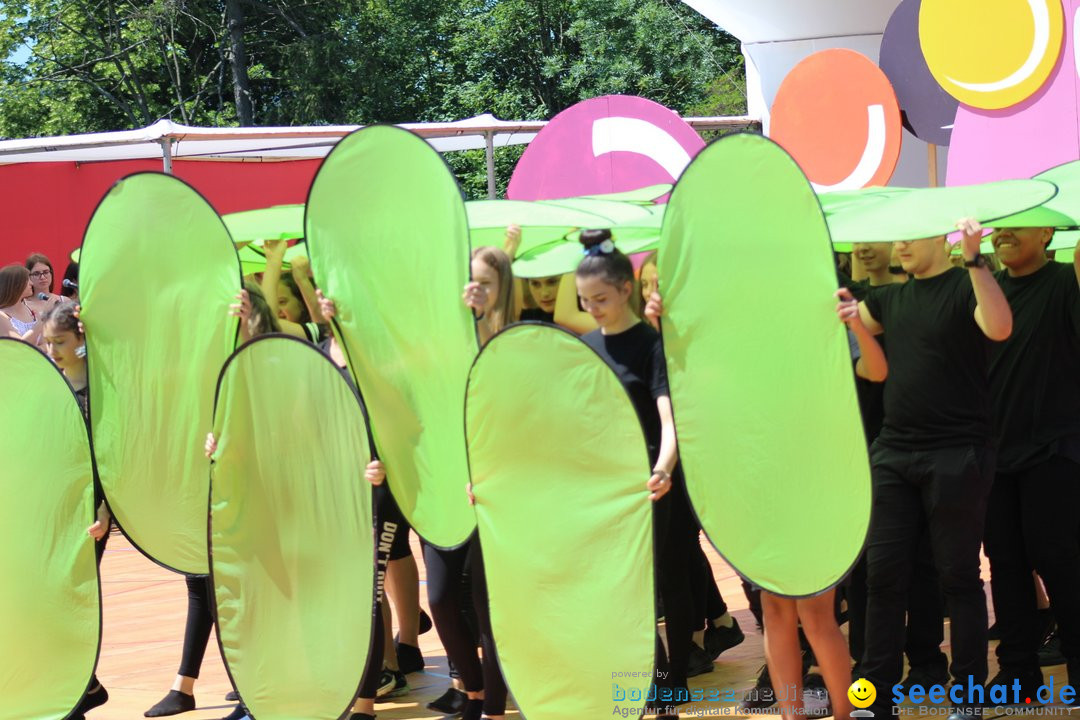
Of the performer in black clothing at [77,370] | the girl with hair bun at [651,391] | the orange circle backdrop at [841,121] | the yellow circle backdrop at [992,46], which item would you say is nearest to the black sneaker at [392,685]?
the performer in black clothing at [77,370]

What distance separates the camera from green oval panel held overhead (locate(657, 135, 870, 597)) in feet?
11.7

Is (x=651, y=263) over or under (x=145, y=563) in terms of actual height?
over

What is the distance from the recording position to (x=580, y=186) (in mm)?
6766

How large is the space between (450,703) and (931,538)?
1.81 meters

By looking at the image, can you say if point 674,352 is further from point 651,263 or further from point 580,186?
point 580,186

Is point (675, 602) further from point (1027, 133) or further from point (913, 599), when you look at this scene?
point (1027, 133)

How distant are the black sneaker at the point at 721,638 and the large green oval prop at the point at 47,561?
232 centimetres

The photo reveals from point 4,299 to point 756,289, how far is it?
5.83 metres

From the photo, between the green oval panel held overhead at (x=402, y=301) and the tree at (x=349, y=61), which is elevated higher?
the tree at (x=349, y=61)

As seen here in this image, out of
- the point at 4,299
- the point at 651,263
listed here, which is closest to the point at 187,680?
the point at 651,263

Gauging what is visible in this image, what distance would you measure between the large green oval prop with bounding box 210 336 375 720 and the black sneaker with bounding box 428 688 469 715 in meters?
0.61

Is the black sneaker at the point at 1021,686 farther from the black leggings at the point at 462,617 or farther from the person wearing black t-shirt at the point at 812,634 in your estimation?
the black leggings at the point at 462,617

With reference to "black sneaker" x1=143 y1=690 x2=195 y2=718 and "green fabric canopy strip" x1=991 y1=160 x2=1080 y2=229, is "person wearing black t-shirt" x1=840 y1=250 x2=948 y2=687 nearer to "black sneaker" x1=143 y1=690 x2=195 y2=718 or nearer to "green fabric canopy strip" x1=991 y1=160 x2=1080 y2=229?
"green fabric canopy strip" x1=991 y1=160 x2=1080 y2=229

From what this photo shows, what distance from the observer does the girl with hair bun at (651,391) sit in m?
4.02
